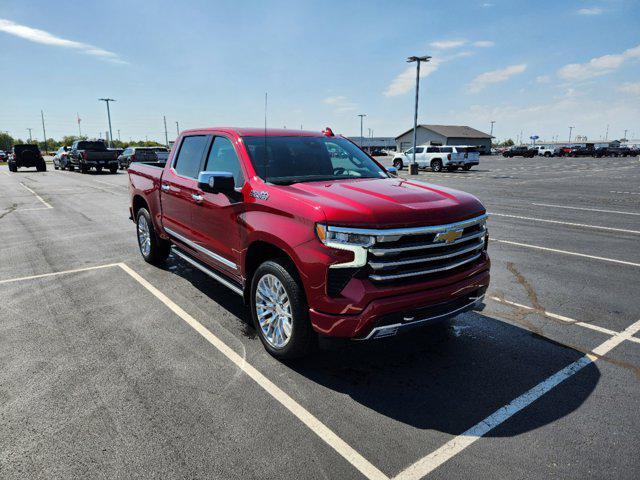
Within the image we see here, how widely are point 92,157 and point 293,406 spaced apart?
103 ft

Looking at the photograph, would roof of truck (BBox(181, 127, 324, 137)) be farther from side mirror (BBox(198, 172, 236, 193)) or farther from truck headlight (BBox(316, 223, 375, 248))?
truck headlight (BBox(316, 223, 375, 248))

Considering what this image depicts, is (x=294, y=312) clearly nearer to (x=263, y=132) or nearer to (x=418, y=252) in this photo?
(x=418, y=252)

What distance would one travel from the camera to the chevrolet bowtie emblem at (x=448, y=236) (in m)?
3.21

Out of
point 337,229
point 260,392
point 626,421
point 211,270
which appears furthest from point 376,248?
point 211,270

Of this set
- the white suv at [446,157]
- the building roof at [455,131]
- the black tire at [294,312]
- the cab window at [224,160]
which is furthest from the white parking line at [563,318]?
the building roof at [455,131]

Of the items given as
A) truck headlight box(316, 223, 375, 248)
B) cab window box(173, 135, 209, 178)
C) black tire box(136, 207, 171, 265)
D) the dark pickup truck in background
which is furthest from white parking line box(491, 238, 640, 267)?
the dark pickup truck in background

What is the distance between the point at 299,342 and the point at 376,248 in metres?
1.00

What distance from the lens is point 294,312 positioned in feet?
10.9

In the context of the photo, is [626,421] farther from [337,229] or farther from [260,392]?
[260,392]

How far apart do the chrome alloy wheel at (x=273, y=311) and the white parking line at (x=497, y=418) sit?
1.38 metres

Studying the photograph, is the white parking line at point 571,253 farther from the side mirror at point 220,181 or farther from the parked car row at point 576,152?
the parked car row at point 576,152

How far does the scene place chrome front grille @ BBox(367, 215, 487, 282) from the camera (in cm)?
300

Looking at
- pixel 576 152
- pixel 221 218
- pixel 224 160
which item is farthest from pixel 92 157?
pixel 576 152

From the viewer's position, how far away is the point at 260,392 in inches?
126
